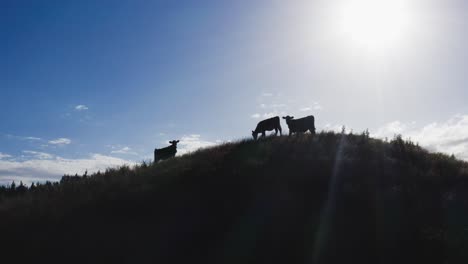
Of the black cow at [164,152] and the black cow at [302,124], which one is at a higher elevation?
the black cow at [302,124]

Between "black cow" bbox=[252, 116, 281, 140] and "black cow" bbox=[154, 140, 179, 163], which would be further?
"black cow" bbox=[154, 140, 179, 163]

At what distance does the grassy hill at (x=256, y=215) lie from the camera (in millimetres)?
8219

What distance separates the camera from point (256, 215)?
378 inches

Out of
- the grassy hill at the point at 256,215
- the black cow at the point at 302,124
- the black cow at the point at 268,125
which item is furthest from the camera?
the black cow at the point at 268,125

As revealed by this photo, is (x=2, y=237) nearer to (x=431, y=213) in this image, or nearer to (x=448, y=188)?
(x=431, y=213)

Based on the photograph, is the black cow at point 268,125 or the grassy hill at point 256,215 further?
the black cow at point 268,125

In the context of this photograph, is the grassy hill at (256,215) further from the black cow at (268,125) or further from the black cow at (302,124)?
the black cow at (268,125)

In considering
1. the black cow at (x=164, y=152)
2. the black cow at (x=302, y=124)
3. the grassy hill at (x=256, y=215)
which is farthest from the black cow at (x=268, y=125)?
the grassy hill at (x=256, y=215)

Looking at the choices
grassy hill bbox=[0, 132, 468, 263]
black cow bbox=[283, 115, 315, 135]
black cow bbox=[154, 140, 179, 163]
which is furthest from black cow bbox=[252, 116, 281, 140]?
grassy hill bbox=[0, 132, 468, 263]

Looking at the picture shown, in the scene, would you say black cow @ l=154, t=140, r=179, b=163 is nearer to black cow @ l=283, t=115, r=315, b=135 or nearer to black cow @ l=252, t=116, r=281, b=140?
black cow @ l=252, t=116, r=281, b=140

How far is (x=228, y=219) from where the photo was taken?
31.4 ft

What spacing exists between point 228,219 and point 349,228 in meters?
3.13

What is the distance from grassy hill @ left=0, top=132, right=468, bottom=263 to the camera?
8.22 metres

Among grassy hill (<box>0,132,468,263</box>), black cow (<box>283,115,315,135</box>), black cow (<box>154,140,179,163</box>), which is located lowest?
grassy hill (<box>0,132,468,263</box>)
